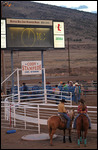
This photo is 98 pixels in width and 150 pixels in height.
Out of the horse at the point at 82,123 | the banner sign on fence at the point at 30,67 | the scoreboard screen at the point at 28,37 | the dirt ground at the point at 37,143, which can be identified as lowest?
the dirt ground at the point at 37,143

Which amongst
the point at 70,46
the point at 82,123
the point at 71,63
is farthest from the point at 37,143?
the point at 70,46

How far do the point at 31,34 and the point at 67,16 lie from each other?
102477 mm

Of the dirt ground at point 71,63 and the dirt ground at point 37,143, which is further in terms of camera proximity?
the dirt ground at point 71,63

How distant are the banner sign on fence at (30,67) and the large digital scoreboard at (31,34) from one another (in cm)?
155

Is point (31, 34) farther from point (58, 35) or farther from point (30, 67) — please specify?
point (30, 67)

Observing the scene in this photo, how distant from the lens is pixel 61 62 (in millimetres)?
67688

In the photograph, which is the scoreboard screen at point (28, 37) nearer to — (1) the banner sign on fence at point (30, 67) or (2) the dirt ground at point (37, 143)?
(1) the banner sign on fence at point (30, 67)

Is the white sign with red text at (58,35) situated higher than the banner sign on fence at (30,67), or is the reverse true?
the white sign with red text at (58,35)

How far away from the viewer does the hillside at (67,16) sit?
9731 centimetres

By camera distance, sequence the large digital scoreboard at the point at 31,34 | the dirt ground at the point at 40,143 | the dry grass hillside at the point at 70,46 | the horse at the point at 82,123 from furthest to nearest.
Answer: the dry grass hillside at the point at 70,46 < the large digital scoreboard at the point at 31,34 < the horse at the point at 82,123 < the dirt ground at the point at 40,143

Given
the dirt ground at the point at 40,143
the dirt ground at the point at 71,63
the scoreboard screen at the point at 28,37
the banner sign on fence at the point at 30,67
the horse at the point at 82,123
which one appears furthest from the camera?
the dirt ground at the point at 71,63

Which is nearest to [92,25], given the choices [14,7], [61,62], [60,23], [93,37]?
[93,37]

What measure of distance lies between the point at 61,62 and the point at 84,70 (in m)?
7.46

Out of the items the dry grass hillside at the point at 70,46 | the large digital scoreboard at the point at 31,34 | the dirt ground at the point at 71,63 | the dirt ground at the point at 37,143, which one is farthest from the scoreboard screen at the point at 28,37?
the dry grass hillside at the point at 70,46
